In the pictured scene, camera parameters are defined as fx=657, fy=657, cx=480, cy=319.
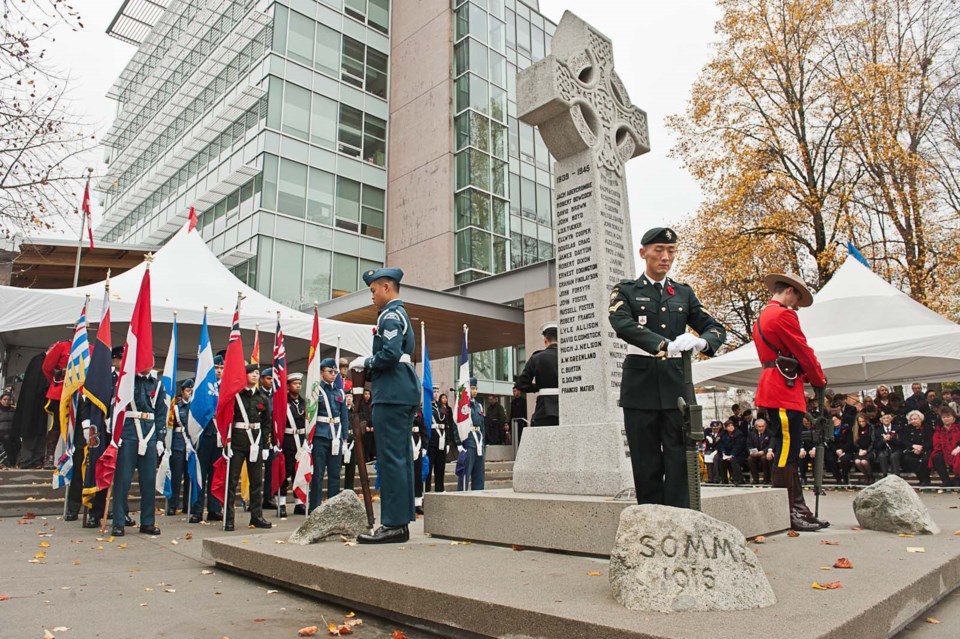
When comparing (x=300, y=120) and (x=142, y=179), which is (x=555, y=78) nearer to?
(x=300, y=120)

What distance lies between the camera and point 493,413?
22062 millimetres

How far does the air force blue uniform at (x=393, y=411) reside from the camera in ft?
17.0

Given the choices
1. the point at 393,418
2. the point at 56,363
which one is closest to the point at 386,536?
the point at 393,418

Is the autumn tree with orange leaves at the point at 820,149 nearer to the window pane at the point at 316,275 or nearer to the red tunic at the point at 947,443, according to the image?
the red tunic at the point at 947,443

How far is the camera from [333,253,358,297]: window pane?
26.9 meters

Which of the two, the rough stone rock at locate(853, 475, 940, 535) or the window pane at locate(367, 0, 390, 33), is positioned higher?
the window pane at locate(367, 0, 390, 33)

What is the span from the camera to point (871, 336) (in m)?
12.4

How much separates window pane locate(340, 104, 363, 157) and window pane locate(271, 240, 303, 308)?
5560 millimetres

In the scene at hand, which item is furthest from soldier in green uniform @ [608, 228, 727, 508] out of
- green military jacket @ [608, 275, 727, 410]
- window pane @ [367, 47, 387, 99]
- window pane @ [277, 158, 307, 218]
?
window pane @ [367, 47, 387, 99]

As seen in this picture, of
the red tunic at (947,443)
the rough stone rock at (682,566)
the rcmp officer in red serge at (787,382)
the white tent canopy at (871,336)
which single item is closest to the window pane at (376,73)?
the white tent canopy at (871,336)

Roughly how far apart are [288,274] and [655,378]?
2297cm

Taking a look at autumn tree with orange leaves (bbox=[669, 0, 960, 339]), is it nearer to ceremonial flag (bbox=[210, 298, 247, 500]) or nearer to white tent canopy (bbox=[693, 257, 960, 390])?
white tent canopy (bbox=[693, 257, 960, 390])

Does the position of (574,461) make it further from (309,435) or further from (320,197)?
(320,197)

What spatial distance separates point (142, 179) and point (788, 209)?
31.5 metres
